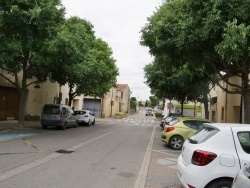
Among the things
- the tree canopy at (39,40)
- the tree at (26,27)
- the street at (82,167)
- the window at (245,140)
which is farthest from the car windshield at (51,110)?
the window at (245,140)

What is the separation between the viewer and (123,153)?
14250 mm

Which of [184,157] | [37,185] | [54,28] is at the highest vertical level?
[54,28]

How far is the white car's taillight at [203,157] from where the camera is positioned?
6520 millimetres

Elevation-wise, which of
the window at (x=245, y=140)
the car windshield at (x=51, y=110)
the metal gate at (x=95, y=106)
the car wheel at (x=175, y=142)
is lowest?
the car wheel at (x=175, y=142)

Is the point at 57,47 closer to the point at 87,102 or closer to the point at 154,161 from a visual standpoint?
the point at 154,161

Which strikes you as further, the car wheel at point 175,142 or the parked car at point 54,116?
the parked car at point 54,116

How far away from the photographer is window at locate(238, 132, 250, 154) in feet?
22.0

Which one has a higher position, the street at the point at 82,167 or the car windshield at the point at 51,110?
the car windshield at the point at 51,110

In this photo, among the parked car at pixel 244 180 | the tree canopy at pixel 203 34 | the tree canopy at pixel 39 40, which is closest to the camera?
the parked car at pixel 244 180

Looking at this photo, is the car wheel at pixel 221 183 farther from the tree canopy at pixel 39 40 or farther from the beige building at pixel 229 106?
the beige building at pixel 229 106

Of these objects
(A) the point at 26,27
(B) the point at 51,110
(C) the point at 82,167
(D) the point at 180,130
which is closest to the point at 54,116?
(B) the point at 51,110

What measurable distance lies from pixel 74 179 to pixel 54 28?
523 inches

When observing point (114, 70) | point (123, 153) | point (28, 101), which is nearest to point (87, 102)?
point (114, 70)

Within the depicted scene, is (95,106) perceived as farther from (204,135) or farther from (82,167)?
(204,135)
